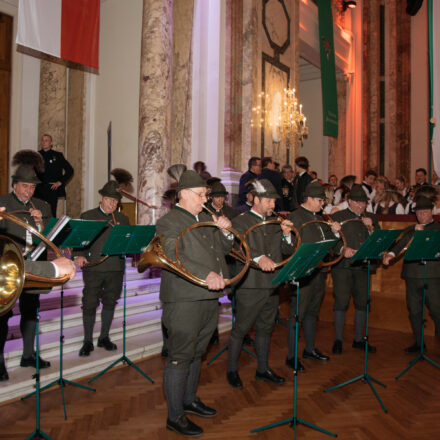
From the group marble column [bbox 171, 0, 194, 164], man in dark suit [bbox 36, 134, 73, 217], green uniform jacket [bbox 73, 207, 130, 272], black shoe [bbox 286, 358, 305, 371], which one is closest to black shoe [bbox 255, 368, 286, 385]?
black shoe [bbox 286, 358, 305, 371]

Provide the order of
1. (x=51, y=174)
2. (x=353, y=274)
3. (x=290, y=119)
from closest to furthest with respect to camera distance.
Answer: (x=353, y=274) → (x=51, y=174) → (x=290, y=119)

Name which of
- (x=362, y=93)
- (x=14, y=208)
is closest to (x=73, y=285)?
(x=14, y=208)

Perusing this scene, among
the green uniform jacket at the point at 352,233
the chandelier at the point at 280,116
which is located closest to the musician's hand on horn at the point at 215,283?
the green uniform jacket at the point at 352,233

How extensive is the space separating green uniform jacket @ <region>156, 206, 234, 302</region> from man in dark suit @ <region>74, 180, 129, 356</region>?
1.71 meters

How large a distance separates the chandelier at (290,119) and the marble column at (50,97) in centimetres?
562

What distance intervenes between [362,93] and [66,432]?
16571mm

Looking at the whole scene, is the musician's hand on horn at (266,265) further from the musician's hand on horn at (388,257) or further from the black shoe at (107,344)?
the black shoe at (107,344)

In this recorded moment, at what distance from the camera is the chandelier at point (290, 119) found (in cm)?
1173

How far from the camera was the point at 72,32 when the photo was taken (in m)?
7.43

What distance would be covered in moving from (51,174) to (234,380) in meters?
5.49

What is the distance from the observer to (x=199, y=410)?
381 cm

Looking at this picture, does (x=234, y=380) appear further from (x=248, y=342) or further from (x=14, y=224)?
(x=14, y=224)

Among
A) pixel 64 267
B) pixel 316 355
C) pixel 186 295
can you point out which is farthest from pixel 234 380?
pixel 64 267

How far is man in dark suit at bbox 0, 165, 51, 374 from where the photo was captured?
13.5ft
